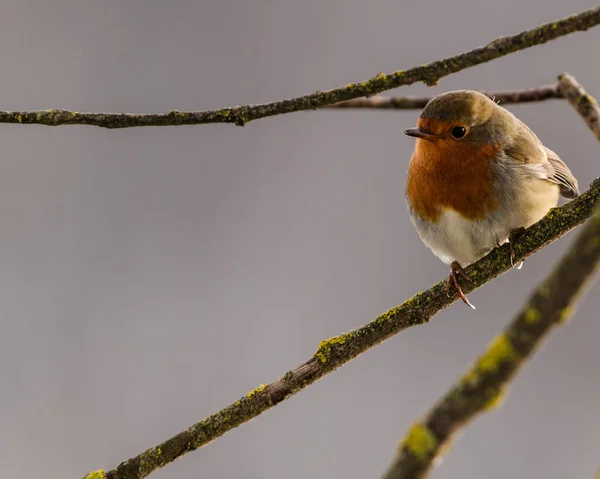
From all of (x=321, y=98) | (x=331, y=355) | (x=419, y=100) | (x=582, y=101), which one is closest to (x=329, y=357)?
(x=331, y=355)

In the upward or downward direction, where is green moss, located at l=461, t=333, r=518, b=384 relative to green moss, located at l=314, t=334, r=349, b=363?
upward

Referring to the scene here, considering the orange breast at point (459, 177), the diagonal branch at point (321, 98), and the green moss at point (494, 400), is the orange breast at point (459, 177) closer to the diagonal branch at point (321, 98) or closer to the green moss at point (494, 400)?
the diagonal branch at point (321, 98)

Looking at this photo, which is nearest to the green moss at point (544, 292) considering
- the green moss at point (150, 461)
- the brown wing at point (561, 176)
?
the green moss at point (150, 461)

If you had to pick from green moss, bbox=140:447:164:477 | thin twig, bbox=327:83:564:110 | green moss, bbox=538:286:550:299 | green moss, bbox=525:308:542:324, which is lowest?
green moss, bbox=140:447:164:477

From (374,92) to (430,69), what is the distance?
0.12 meters

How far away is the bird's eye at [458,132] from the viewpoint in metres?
1.92

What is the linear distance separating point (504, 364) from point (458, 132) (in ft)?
4.50

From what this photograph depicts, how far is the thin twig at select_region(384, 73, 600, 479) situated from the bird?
4.00 feet

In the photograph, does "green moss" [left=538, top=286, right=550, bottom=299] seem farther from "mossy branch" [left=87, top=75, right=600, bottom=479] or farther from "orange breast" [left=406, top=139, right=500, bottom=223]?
"orange breast" [left=406, top=139, right=500, bottom=223]

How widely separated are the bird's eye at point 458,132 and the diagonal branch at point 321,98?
596 mm

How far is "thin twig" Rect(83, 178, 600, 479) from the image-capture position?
123 cm

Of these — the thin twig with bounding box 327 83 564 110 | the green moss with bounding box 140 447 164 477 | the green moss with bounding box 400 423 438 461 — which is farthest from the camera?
the thin twig with bounding box 327 83 564 110

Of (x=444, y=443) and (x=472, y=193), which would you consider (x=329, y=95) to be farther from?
(x=444, y=443)

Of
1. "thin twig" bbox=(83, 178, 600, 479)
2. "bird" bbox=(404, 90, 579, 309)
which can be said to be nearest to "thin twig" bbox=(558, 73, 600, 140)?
"bird" bbox=(404, 90, 579, 309)
